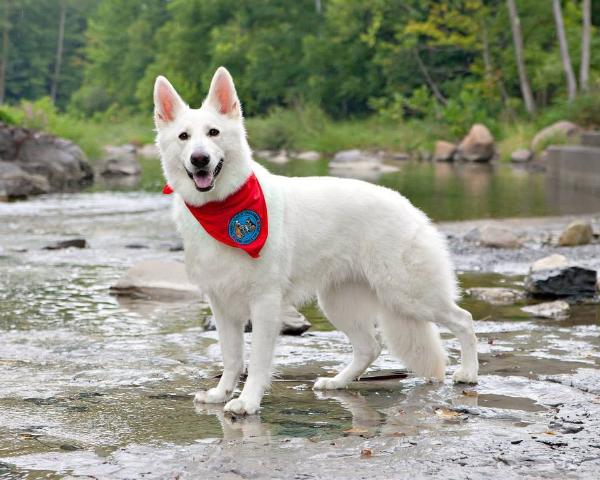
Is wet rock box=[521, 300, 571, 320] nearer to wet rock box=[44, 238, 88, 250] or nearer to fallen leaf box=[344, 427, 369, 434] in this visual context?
fallen leaf box=[344, 427, 369, 434]

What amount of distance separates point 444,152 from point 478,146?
74.6 inches

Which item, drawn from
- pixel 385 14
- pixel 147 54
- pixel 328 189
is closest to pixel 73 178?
pixel 328 189

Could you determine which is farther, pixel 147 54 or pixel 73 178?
pixel 147 54

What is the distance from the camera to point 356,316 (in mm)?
6070

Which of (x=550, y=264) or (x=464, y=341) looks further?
(x=550, y=264)

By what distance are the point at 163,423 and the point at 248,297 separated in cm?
83

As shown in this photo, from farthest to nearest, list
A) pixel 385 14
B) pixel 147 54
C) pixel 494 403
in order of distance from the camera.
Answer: pixel 147 54
pixel 385 14
pixel 494 403

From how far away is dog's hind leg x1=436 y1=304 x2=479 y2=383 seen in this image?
5.87 metres

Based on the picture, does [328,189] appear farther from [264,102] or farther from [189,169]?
[264,102]

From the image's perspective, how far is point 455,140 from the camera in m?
41.8

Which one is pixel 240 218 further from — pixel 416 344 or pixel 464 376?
pixel 464 376

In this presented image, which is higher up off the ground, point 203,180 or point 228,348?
point 203,180

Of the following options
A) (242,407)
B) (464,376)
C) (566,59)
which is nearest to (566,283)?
(464,376)

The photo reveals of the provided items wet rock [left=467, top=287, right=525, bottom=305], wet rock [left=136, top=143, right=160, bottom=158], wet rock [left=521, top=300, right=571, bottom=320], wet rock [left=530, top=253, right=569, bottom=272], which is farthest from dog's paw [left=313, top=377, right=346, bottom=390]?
wet rock [left=136, top=143, right=160, bottom=158]
